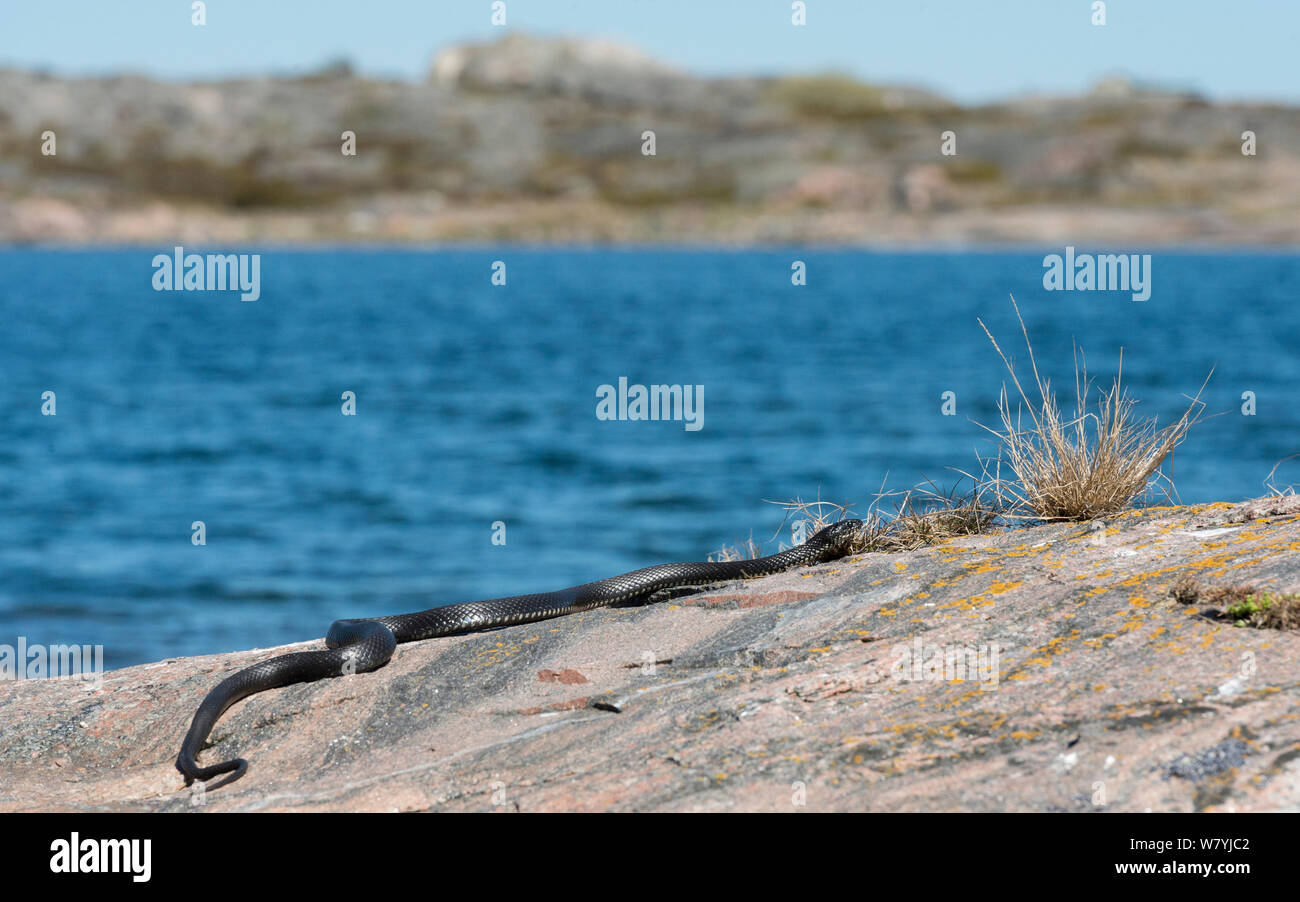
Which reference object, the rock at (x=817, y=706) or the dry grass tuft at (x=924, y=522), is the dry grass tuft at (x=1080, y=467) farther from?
the rock at (x=817, y=706)

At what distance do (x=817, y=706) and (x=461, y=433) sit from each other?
22.6m

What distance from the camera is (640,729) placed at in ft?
18.2

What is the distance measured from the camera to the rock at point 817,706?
15.5 ft

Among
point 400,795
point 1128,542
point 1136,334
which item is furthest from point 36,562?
point 1136,334

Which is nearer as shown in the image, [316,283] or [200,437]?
[200,437]

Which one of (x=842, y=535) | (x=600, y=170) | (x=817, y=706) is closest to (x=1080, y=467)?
(x=842, y=535)

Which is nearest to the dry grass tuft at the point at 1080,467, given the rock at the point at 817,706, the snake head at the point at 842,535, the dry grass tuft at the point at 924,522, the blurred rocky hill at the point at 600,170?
the dry grass tuft at the point at 924,522

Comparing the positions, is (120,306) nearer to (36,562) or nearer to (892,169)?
(36,562)

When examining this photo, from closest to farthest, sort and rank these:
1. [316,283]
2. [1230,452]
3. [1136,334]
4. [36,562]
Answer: [36,562]
[1230,452]
[1136,334]
[316,283]

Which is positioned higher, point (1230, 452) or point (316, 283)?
point (316, 283)

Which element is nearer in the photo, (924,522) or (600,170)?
(924,522)

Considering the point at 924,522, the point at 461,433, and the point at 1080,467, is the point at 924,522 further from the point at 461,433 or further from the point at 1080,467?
the point at 461,433

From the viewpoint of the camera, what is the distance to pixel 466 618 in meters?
8.19
